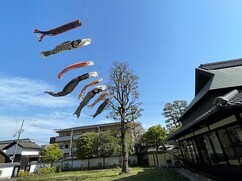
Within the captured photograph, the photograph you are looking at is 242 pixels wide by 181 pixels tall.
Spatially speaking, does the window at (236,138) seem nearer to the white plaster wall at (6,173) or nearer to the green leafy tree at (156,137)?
the green leafy tree at (156,137)

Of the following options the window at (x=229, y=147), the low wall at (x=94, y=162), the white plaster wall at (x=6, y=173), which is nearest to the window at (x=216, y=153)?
the window at (x=229, y=147)

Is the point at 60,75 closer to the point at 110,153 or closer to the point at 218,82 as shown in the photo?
the point at 218,82

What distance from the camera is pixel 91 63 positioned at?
684cm

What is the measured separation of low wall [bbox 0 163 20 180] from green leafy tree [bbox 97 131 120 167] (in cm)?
1317

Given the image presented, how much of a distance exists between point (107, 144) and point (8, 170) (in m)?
14.8

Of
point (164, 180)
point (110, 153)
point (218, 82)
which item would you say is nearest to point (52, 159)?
point (110, 153)

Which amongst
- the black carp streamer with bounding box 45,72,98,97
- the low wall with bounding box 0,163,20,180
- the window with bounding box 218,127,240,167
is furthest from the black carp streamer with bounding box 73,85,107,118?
the low wall with bounding box 0,163,20,180

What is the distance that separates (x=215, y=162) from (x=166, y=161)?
602 inches

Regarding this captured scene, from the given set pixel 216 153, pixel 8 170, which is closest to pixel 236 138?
pixel 216 153

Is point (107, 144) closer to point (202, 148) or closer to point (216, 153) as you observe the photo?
point (202, 148)

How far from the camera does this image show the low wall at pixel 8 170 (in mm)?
22491

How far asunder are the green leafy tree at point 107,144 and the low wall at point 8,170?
13.2 metres

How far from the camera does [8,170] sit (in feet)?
76.7

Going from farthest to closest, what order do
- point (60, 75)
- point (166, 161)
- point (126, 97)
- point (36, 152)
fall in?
point (36, 152)
point (166, 161)
point (126, 97)
point (60, 75)
